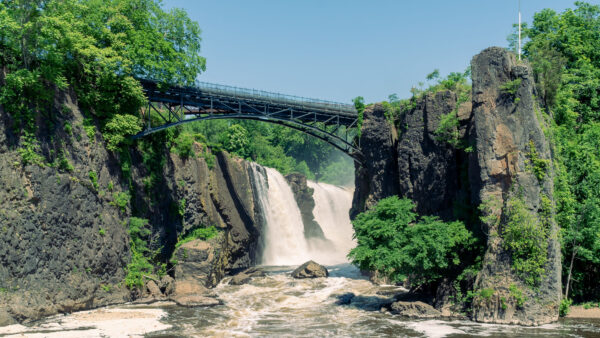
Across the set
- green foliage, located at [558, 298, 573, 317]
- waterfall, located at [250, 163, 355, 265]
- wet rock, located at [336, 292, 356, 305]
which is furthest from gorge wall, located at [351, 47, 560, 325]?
waterfall, located at [250, 163, 355, 265]

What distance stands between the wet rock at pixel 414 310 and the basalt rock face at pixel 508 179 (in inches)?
84.8

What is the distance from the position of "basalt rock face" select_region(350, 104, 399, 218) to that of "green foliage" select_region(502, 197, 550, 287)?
1259 cm

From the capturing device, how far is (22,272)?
22.7 metres

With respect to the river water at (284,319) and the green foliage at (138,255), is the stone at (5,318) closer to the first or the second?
the river water at (284,319)

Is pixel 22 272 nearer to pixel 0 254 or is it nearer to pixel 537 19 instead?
pixel 0 254

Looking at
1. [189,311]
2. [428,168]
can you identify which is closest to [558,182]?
[428,168]

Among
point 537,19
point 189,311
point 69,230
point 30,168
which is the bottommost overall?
point 189,311

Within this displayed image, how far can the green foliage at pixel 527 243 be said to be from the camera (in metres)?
23.2

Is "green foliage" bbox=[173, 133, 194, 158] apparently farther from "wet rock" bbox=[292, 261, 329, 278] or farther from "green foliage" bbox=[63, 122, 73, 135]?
"wet rock" bbox=[292, 261, 329, 278]

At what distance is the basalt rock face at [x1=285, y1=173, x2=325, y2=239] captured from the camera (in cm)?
5478

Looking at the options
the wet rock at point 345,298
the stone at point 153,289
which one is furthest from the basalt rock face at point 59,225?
the wet rock at point 345,298

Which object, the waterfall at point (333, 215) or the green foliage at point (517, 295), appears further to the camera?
the waterfall at point (333, 215)

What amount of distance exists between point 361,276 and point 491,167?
1641cm

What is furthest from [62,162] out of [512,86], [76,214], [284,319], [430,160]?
[512,86]
